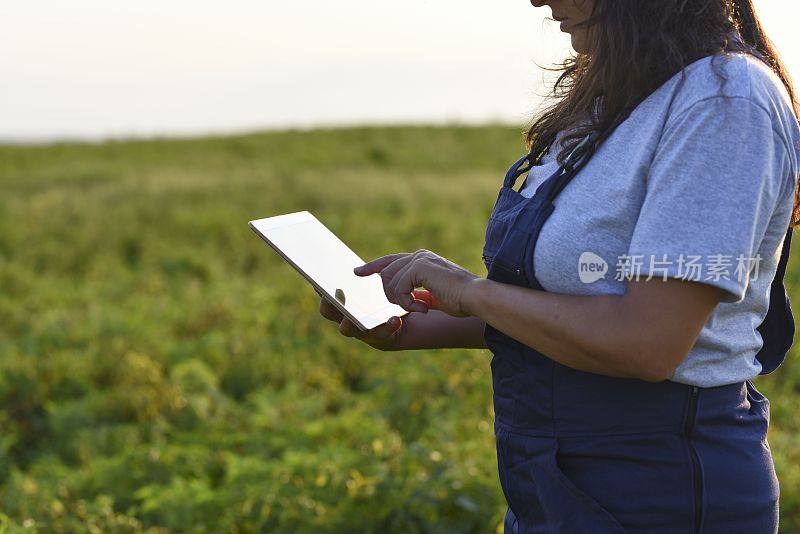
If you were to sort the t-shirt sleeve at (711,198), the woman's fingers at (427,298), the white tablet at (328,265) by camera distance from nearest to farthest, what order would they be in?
the t-shirt sleeve at (711,198), the white tablet at (328,265), the woman's fingers at (427,298)

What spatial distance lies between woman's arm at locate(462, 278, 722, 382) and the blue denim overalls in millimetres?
80

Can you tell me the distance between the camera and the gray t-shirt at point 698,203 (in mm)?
1165

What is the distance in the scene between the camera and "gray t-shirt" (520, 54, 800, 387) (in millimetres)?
1165

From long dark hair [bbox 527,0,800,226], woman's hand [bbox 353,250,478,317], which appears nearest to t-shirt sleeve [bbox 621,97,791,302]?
long dark hair [bbox 527,0,800,226]

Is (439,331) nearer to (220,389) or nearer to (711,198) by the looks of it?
(711,198)

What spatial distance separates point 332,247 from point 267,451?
2.71 meters

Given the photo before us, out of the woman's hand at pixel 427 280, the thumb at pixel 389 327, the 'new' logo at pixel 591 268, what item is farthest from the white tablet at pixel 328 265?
the 'new' logo at pixel 591 268

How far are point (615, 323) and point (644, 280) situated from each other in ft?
0.25

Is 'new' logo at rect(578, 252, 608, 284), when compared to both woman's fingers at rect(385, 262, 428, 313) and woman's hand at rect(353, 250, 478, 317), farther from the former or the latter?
woman's fingers at rect(385, 262, 428, 313)

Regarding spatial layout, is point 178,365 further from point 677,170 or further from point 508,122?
point 508,122

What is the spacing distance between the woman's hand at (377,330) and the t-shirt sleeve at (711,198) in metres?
0.73

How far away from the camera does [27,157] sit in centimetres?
2038

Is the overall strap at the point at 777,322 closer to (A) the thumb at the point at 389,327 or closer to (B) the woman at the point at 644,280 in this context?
(B) the woman at the point at 644,280

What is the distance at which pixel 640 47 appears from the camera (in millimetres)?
1340
